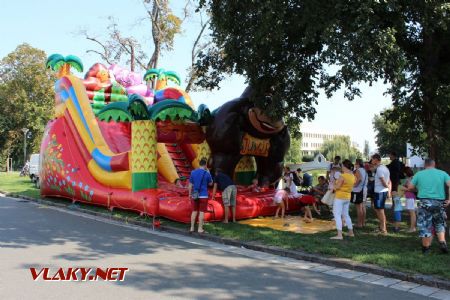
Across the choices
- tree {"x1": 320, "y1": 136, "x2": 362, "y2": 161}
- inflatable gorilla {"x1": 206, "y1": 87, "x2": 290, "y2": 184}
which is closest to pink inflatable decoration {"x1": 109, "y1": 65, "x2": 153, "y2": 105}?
inflatable gorilla {"x1": 206, "y1": 87, "x2": 290, "y2": 184}

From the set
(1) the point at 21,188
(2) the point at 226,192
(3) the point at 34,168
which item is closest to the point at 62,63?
(2) the point at 226,192

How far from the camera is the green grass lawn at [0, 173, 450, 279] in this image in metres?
6.49

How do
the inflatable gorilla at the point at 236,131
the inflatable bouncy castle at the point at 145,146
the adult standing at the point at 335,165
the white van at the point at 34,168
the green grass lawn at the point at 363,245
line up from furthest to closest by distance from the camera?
the white van at the point at 34,168
the inflatable gorilla at the point at 236,131
the inflatable bouncy castle at the point at 145,146
the adult standing at the point at 335,165
the green grass lawn at the point at 363,245

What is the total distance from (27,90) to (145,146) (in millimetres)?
47726

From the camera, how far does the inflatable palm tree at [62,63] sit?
16.4m

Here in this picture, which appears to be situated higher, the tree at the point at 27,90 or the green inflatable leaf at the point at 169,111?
the tree at the point at 27,90

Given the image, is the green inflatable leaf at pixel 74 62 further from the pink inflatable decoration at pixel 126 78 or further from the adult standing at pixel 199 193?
the adult standing at pixel 199 193

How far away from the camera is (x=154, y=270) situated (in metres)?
6.42

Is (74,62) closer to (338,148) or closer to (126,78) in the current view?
(126,78)

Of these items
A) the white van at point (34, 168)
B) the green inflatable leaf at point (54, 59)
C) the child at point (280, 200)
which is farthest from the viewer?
the white van at point (34, 168)

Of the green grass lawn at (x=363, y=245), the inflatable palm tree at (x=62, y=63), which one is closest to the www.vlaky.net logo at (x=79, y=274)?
the green grass lawn at (x=363, y=245)

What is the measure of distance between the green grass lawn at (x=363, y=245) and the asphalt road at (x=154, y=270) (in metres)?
0.77

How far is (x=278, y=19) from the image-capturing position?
8859mm

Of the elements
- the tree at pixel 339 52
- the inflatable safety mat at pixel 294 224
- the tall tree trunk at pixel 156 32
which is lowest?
the inflatable safety mat at pixel 294 224
